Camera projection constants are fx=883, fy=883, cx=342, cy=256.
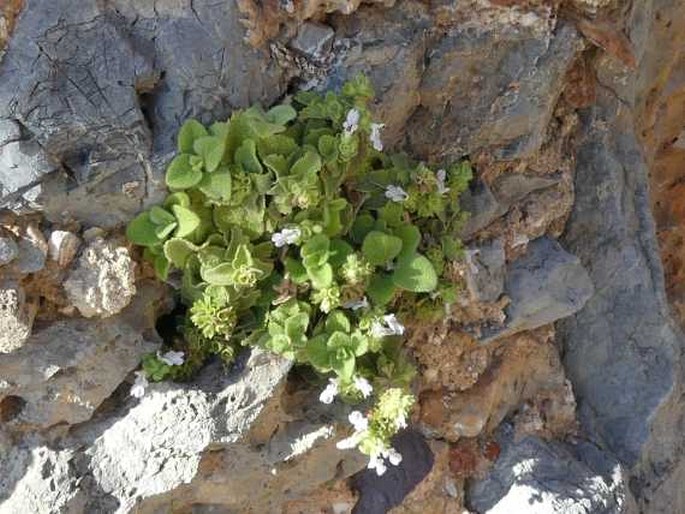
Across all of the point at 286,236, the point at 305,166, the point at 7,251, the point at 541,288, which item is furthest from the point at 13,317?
the point at 541,288

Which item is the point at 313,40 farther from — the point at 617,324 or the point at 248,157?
the point at 617,324

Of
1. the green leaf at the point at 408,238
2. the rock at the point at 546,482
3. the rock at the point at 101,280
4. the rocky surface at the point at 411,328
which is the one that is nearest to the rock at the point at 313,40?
the rocky surface at the point at 411,328

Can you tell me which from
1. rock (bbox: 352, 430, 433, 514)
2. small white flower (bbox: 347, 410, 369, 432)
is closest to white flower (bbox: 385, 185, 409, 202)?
small white flower (bbox: 347, 410, 369, 432)

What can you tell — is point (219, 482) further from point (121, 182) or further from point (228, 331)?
point (121, 182)

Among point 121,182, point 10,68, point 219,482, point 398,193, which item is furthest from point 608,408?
point 10,68

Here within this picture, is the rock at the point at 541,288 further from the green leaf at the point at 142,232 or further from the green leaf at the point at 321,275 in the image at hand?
the green leaf at the point at 142,232

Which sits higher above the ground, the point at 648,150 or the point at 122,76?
the point at 122,76
